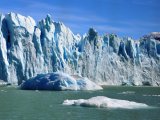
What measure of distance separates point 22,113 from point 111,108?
6.56 metres

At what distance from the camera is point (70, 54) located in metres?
74.4

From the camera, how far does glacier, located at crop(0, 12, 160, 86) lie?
6806cm

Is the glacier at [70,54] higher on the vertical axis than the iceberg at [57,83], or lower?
higher

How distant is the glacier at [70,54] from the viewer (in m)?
68.1

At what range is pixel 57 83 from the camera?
54469mm

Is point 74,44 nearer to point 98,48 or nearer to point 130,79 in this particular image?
point 98,48

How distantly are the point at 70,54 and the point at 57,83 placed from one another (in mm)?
20351

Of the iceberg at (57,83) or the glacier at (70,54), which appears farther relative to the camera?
the glacier at (70,54)

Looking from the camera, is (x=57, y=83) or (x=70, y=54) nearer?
(x=57, y=83)

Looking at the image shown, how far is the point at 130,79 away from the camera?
84.1 m

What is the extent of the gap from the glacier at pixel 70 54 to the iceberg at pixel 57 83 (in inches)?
462

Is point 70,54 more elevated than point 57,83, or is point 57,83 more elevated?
point 70,54

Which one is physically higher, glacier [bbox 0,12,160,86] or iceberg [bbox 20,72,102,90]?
glacier [bbox 0,12,160,86]

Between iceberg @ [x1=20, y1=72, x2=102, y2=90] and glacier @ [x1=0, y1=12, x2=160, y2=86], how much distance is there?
11746 millimetres
